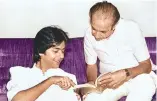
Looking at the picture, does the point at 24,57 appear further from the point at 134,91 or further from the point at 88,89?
the point at 134,91

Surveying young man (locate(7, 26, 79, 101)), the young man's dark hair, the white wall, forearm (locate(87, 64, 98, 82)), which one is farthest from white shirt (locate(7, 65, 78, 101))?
the white wall

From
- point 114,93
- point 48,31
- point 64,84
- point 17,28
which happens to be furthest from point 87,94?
point 17,28

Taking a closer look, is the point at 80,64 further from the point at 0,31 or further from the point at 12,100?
the point at 12,100

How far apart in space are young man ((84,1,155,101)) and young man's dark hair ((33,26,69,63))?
23cm

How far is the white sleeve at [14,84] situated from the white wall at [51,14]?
91 centimetres

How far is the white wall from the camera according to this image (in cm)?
281

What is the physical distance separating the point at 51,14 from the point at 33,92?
3.76 ft

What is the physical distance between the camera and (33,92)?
1.84 m

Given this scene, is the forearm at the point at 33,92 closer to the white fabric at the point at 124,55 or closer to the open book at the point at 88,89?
the open book at the point at 88,89

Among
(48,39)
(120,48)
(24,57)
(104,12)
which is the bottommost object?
(24,57)

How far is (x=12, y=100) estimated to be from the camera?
1.82m

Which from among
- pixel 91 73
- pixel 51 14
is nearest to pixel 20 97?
pixel 91 73

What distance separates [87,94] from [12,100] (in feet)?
1.77

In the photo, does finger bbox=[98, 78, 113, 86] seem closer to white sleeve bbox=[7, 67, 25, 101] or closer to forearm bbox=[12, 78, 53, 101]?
forearm bbox=[12, 78, 53, 101]
